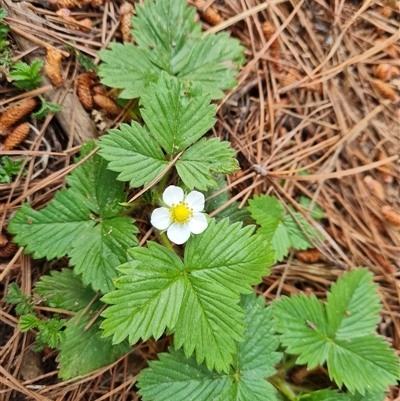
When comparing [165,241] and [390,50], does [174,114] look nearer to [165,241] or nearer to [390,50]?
[165,241]

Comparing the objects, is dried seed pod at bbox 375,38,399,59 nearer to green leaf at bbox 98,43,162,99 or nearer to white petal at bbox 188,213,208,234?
green leaf at bbox 98,43,162,99

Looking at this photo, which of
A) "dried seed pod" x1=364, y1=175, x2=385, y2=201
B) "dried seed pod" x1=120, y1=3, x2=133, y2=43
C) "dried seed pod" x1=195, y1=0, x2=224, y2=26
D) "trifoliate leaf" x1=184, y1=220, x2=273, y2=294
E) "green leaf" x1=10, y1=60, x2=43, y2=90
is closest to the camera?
"trifoliate leaf" x1=184, y1=220, x2=273, y2=294

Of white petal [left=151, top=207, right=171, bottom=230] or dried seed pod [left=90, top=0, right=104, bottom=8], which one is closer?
white petal [left=151, top=207, right=171, bottom=230]

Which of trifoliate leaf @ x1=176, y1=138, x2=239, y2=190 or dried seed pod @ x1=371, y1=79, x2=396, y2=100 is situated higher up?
dried seed pod @ x1=371, y1=79, x2=396, y2=100

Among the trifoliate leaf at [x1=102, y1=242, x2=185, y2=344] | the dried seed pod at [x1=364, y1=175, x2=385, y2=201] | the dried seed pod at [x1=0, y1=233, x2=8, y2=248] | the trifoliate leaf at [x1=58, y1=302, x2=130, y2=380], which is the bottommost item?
the trifoliate leaf at [x1=58, y1=302, x2=130, y2=380]

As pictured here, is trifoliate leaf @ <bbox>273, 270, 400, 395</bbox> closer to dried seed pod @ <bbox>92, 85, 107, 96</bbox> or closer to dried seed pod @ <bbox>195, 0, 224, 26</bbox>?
dried seed pod @ <bbox>92, 85, 107, 96</bbox>

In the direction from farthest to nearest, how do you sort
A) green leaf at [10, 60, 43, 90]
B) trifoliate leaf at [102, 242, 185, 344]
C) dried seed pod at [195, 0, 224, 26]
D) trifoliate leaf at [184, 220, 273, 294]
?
1. dried seed pod at [195, 0, 224, 26]
2. green leaf at [10, 60, 43, 90]
3. trifoliate leaf at [184, 220, 273, 294]
4. trifoliate leaf at [102, 242, 185, 344]

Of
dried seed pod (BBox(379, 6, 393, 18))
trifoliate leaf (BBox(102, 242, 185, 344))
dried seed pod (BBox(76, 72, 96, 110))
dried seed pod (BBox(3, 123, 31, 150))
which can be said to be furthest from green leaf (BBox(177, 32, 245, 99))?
dried seed pod (BBox(379, 6, 393, 18))
